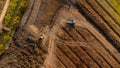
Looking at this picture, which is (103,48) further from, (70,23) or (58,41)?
(58,41)

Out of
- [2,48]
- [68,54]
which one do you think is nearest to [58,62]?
[68,54]

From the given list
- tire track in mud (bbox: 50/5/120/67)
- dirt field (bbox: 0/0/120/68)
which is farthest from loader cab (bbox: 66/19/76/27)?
tire track in mud (bbox: 50/5/120/67)

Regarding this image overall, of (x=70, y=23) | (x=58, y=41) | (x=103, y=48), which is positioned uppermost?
(x=70, y=23)

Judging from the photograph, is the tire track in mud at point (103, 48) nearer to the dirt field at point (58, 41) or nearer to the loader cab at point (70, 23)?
the dirt field at point (58, 41)

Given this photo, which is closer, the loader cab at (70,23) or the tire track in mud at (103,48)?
the tire track in mud at (103,48)

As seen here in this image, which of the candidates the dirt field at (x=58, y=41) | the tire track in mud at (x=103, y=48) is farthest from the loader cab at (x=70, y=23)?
the tire track in mud at (x=103, y=48)

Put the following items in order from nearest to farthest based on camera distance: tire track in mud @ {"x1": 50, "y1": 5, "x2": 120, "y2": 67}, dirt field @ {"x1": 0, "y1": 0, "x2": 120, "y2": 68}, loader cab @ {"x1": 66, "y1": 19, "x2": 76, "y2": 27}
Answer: dirt field @ {"x1": 0, "y1": 0, "x2": 120, "y2": 68} → tire track in mud @ {"x1": 50, "y1": 5, "x2": 120, "y2": 67} → loader cab @ {"x1": 66, "y1": 19, "x2": 76, "y2": 27}

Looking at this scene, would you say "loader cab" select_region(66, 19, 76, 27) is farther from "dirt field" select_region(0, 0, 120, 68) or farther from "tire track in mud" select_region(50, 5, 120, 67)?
"tire track in mud" select_region(50, 5, 120, 67)

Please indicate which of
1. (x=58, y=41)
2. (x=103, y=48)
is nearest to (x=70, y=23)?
(x=58, y=41)
